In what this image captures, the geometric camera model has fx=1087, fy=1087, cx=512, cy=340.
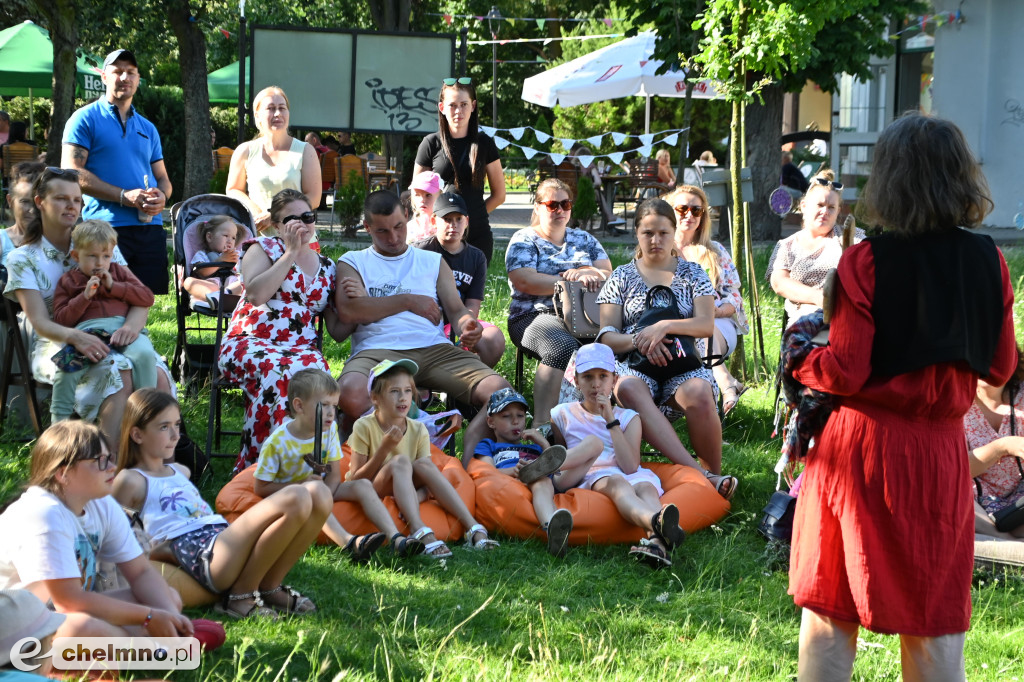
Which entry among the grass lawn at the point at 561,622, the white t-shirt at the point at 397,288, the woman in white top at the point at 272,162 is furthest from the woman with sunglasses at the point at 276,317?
the woman in white top at the point at 272,162

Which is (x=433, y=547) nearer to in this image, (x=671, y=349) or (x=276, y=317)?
(x=276, y=317)

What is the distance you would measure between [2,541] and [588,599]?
209 cm

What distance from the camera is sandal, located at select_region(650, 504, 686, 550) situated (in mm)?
4504

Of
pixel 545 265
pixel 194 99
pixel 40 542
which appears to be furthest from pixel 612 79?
pixel 40 542

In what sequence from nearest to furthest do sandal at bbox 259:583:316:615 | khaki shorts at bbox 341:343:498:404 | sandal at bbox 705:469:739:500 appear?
sandal at bbox 259:583:316:615 → sandal at bbox 705:469:739:500 → khaki shorts at bbox 341:343:498:404

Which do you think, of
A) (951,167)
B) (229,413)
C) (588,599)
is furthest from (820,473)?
(229,413)

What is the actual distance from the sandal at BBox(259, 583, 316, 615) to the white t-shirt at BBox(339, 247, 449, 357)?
2.01m

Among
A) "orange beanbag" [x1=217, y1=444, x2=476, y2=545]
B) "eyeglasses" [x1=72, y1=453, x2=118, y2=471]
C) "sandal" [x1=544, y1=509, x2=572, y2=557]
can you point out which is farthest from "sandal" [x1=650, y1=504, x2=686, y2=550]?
"eyeglasses" [x1=72, y1=453, x2=118, y2=471]

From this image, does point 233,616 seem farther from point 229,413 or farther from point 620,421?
point 229,413

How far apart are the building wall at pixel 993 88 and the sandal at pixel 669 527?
13999 millimetres

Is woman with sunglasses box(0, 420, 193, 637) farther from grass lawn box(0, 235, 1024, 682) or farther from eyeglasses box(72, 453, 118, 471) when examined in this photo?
grass lawn box(0, 235, 1024, 682)

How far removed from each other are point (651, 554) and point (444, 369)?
5.49 feet

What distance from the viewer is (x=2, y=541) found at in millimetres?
2926

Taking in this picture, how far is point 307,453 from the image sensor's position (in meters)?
4.38
